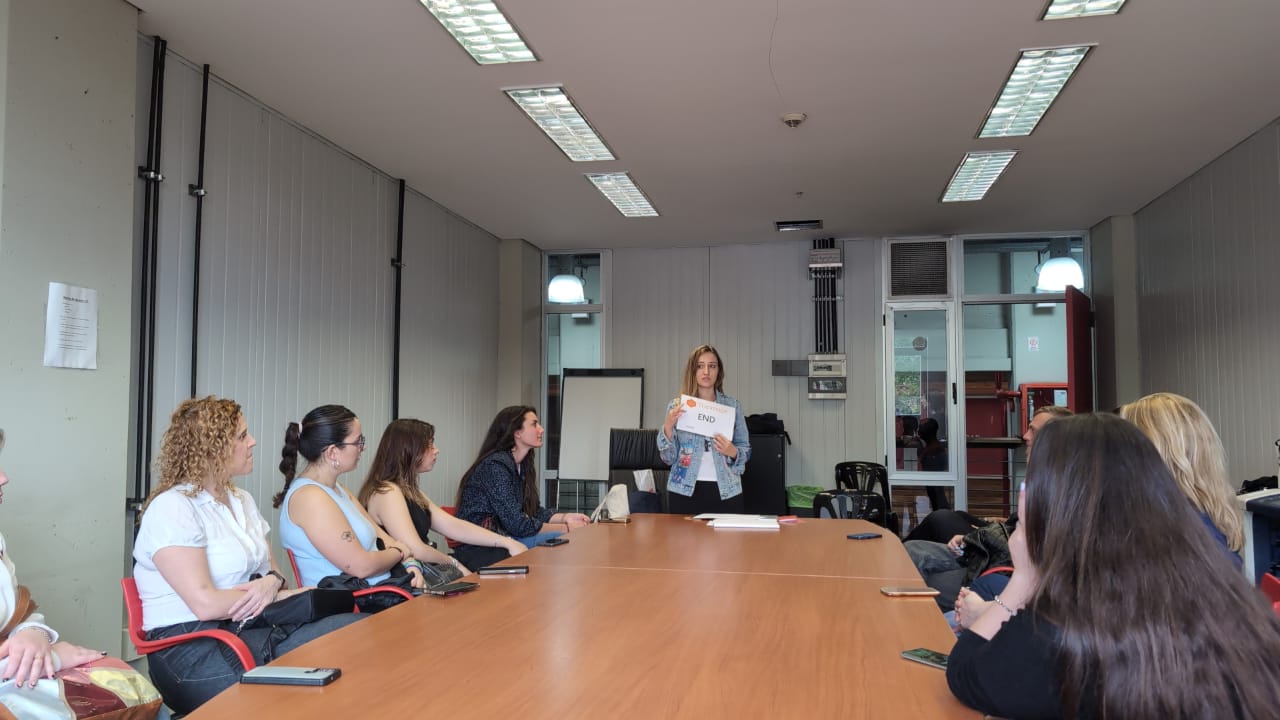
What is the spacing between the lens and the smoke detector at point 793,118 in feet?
15.9

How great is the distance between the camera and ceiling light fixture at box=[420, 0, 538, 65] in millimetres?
3623

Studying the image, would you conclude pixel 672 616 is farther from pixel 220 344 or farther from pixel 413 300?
pixel 413 300

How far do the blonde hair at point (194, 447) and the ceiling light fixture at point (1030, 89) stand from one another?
376 cm

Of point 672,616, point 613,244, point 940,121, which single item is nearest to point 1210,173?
point 940,121

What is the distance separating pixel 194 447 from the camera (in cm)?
261

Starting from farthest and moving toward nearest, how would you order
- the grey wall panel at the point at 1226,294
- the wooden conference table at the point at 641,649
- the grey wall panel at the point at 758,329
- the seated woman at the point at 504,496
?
the grey wall panel at the point at 758,329 < the grey wall panel at the point at 1226,294 < the seated woman at the point at 504,496 < the wooden conference table at the point at 641,649

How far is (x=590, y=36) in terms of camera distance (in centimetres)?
389

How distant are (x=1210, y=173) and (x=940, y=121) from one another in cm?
222

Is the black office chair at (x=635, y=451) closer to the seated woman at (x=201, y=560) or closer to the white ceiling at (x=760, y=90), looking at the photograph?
the white ceiling at (x=760, y=90)

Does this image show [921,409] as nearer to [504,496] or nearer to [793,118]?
[793,118]

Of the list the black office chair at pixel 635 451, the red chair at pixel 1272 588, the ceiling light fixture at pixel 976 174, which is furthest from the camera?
the black office chair at pixel 635 451

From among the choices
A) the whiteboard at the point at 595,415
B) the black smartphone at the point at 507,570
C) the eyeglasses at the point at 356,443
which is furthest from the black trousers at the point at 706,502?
the whiteboard at the point at 595,415

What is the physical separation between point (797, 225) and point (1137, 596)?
664 cm

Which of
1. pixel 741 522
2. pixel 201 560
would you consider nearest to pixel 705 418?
pixel 741 522
